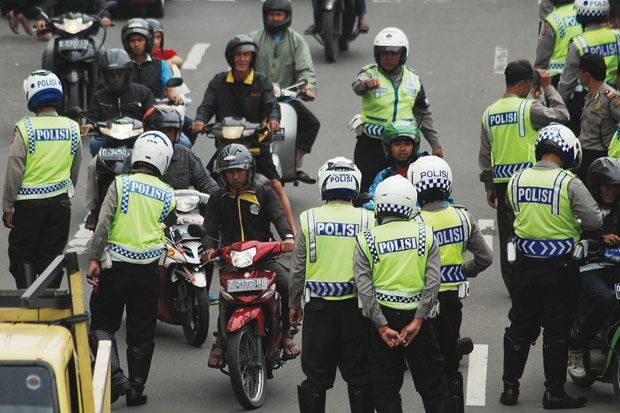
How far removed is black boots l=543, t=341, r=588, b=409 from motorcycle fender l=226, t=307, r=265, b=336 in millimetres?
2015

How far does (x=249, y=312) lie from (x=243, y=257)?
0.39 m

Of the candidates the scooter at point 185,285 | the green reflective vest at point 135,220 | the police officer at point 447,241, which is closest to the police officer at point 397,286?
the police officer at point 447,241

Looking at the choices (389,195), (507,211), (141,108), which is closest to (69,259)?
(389,195)

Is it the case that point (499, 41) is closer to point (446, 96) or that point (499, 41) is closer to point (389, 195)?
point (446, 96)

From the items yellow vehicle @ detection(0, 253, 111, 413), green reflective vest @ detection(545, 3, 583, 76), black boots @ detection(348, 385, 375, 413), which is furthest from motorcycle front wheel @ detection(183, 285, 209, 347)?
green reflective vest @ detection(545, 3, 583, 76)

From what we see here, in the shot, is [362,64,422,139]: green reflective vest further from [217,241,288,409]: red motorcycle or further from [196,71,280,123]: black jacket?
[217,241,288,409]: red motorcycle

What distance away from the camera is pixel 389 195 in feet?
33.3

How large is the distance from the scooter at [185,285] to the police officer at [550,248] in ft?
8.33

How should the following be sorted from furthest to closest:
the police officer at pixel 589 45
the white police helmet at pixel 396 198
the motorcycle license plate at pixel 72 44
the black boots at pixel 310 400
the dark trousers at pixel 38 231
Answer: the motorcycle license plate at pixel 72 44, the police officer at pixel 589 45, the dark trousers at pixel 38 231, the black boots at pixel 310 400, the white police helmet at pixel 396 198

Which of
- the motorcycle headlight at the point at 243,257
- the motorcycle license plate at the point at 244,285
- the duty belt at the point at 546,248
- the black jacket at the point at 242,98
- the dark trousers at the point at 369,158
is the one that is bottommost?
the motorcycle license plate at the point at 244,285

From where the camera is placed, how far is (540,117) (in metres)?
13.3

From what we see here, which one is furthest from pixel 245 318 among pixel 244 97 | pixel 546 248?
pixel 244 97

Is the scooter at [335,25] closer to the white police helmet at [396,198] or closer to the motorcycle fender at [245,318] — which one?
the motorcycle fender at [245,318]

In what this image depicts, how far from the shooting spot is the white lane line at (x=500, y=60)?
71.2 feet
